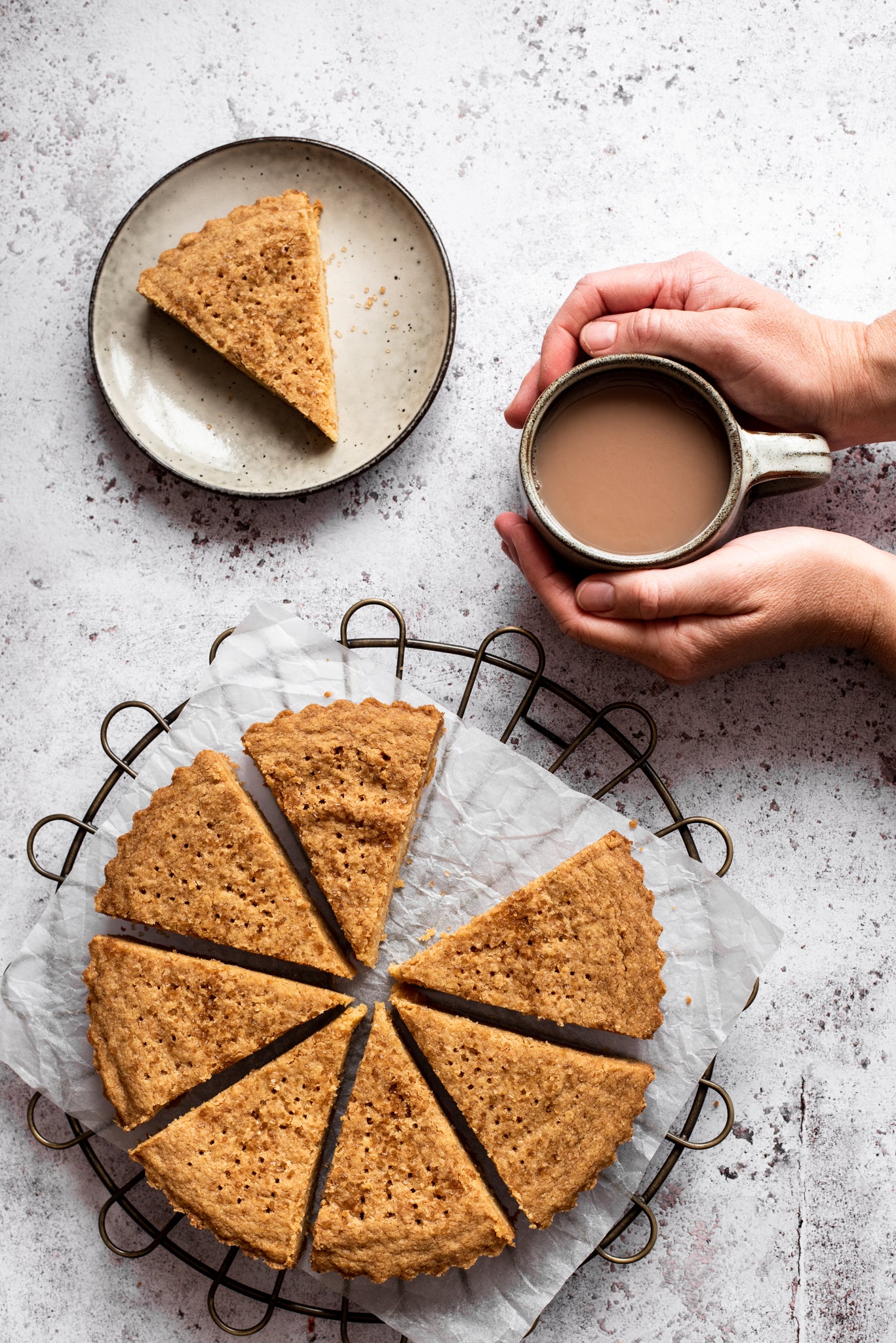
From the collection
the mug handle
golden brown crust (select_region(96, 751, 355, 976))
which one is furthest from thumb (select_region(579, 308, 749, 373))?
golden brown crust (select_region(96, 751, 355, 976))

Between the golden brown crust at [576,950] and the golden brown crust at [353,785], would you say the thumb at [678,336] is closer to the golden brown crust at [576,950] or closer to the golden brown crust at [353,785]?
the golden brown crust at [353,785]

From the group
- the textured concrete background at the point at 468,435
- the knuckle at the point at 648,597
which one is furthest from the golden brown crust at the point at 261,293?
the knuckle at the point at 648,597

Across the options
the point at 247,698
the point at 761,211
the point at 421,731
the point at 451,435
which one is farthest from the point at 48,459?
the point at 761,211

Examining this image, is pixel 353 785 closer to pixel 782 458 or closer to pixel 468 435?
pixel 468 435

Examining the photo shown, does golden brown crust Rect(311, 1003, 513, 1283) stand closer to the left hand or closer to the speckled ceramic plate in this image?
the left hand

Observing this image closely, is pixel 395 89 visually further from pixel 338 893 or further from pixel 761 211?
pixel 338 893

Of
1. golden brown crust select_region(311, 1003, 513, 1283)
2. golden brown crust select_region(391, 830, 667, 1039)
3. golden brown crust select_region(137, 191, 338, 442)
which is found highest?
golden brown crust select_region(137, 191, 338, 442)
